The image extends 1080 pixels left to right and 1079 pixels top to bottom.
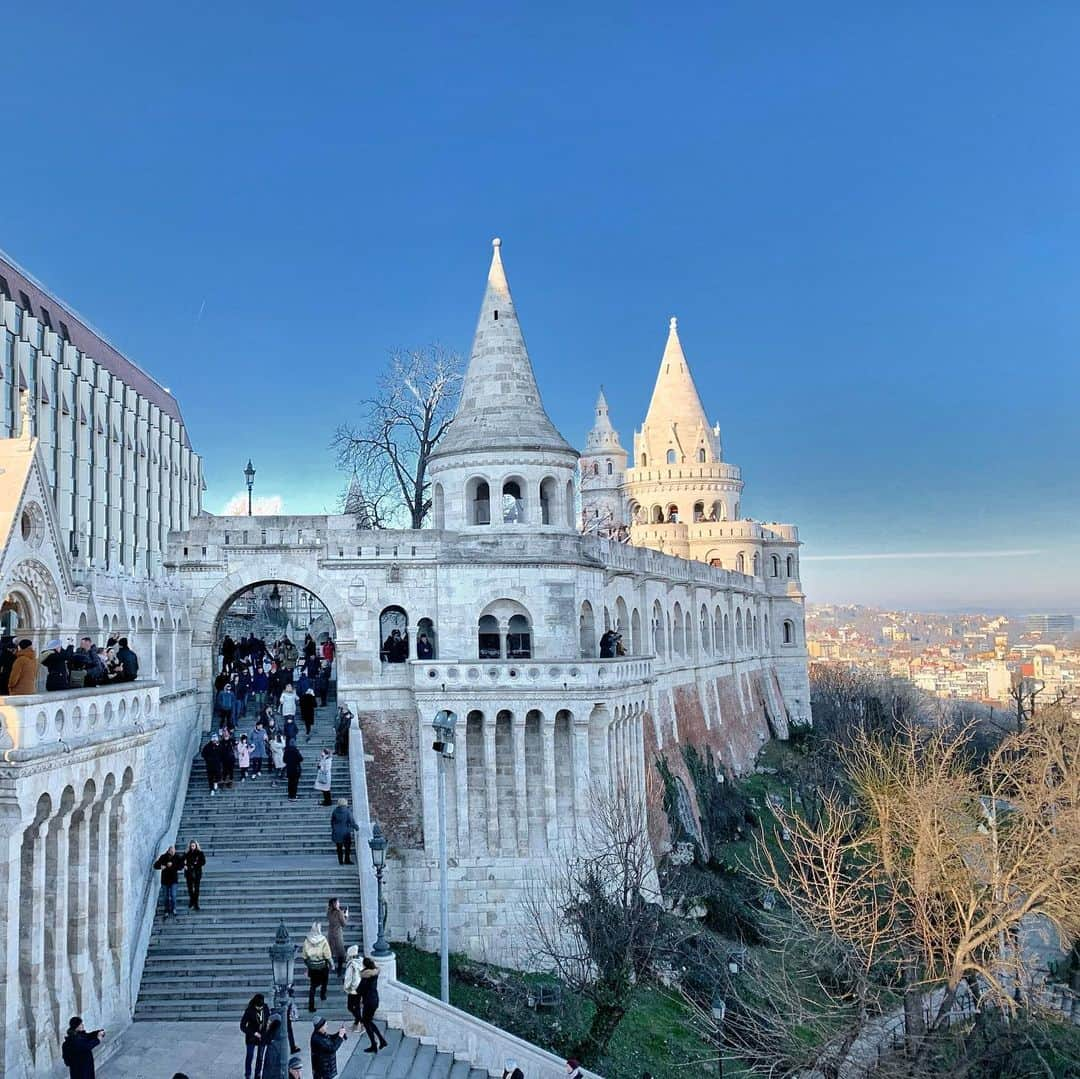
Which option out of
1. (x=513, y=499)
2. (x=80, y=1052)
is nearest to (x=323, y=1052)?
(x=80, y=1052)

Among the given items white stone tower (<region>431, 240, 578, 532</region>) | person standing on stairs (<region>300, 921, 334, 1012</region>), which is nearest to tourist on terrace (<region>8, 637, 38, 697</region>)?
person standing on stairs (<region>300, 921, 334, 1012</region>)

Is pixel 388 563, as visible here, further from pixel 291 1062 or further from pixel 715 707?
pixel 715 707

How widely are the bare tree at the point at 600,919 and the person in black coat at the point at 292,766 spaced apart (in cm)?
535

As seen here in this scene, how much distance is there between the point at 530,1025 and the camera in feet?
65.0

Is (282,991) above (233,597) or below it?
below

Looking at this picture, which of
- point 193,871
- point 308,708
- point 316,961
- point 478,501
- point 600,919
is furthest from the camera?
point 478,501

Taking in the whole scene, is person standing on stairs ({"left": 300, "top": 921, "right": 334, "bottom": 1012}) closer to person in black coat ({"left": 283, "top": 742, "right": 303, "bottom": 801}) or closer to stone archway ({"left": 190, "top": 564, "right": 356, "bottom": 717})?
person in black coat ({"left": 283, "top": 742, "right": 303, "bottom": 801})

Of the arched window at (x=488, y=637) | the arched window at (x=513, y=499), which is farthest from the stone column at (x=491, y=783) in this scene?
the arched window at (x=513, y=499)

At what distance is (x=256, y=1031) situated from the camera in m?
14.1

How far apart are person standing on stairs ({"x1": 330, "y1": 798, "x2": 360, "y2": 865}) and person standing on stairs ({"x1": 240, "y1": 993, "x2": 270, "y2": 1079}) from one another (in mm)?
5684

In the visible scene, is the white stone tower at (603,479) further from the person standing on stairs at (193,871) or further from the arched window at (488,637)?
the person standing on stairs at (193,871)

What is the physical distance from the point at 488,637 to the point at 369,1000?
10.9 meters

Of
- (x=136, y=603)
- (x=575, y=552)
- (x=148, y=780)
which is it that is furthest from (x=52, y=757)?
(x=575, y=552)

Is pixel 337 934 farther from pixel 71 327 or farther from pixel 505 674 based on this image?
pixel 71 327
